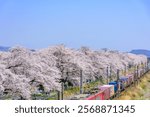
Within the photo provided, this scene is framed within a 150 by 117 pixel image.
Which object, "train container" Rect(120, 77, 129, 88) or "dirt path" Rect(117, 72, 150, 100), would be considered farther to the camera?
"train container" Rect(120, 77, 129, 88)

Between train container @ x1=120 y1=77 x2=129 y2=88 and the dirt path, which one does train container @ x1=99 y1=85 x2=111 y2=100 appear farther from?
train container @ x1=120 y1=77 x2=129 y2=88

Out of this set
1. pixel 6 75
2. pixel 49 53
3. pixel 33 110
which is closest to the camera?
pixel 33 110

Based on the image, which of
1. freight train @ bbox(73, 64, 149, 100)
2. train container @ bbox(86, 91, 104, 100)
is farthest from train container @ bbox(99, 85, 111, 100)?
train container @ bbox(86, 91, 104, 100)

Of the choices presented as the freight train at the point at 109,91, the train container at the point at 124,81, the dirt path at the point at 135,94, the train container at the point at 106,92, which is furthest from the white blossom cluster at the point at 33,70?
the dirt path at the point at 135,94

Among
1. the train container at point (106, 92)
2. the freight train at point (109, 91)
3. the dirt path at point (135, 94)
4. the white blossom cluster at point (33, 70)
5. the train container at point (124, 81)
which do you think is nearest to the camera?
the white blossom cluster at point (33, 70)

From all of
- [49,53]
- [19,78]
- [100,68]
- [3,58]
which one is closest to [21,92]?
[19,78]

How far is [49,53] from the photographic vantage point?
43750mm

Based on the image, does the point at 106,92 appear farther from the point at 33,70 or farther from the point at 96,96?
the point at 33,70

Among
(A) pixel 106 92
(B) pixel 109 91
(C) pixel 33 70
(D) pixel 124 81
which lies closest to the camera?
(C) pixel 33 70

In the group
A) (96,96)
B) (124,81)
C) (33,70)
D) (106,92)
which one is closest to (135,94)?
(124,81)

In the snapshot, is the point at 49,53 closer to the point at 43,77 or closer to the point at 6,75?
the point at 43,77

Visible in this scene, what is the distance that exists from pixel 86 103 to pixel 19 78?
621 inches

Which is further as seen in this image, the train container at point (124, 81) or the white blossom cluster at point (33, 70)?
the train container at point (124, 81)

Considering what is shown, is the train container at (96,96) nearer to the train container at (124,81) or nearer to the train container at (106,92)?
the train container at (106,92)
